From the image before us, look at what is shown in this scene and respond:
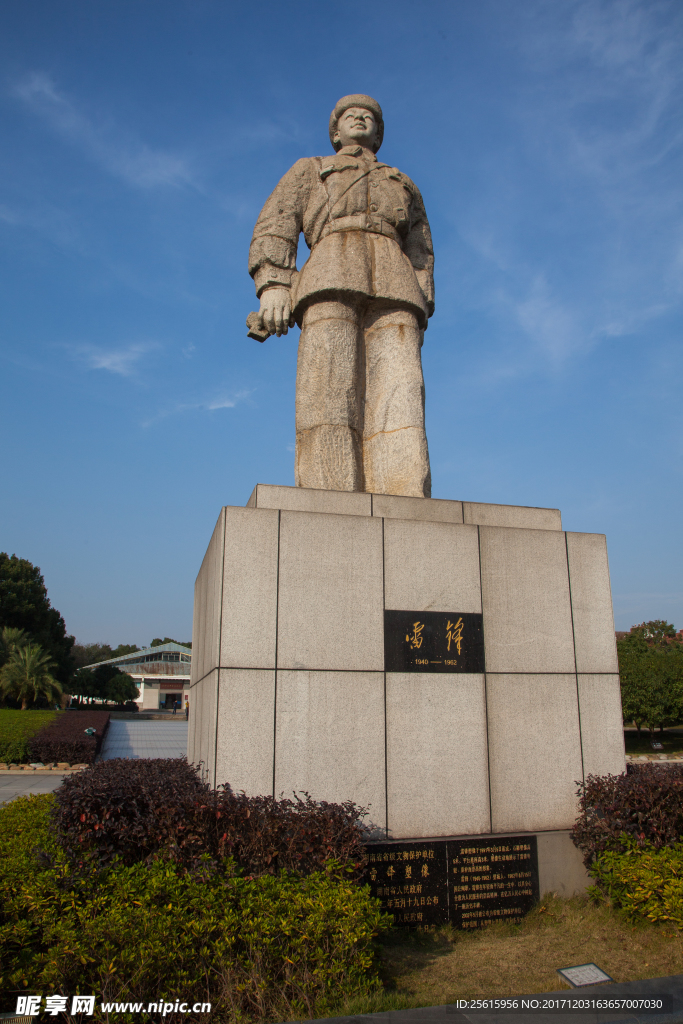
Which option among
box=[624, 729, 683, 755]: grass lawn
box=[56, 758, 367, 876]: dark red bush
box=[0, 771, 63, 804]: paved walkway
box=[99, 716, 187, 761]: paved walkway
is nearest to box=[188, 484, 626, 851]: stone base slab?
box=[56, 758, 367, 876]: dark red bush

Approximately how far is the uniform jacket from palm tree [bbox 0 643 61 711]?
930 inches

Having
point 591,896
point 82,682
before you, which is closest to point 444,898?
point 591,896

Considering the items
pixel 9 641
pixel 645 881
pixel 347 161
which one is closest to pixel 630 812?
pixel 645 881

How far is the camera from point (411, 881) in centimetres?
341

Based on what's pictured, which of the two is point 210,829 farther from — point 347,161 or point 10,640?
point 10,640

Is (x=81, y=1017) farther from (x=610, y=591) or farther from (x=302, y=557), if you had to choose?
(x=610, y=591)

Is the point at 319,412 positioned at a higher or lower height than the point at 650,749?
higher

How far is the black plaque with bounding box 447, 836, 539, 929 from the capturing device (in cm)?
346

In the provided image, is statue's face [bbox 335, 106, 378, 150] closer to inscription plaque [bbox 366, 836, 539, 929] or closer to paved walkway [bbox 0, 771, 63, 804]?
inscription plaque [bbox 366, 836, 539, 929]

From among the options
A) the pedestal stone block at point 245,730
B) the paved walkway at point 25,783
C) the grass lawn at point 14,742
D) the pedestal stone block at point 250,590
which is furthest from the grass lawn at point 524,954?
the grass lawn at point 14,742

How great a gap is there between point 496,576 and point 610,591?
87 cm

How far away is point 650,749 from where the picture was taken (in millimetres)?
25219

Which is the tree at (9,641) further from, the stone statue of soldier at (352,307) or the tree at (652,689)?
the stone statue of soldier at (352,307)

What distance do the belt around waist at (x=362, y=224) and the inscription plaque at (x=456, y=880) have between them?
4193 mm
